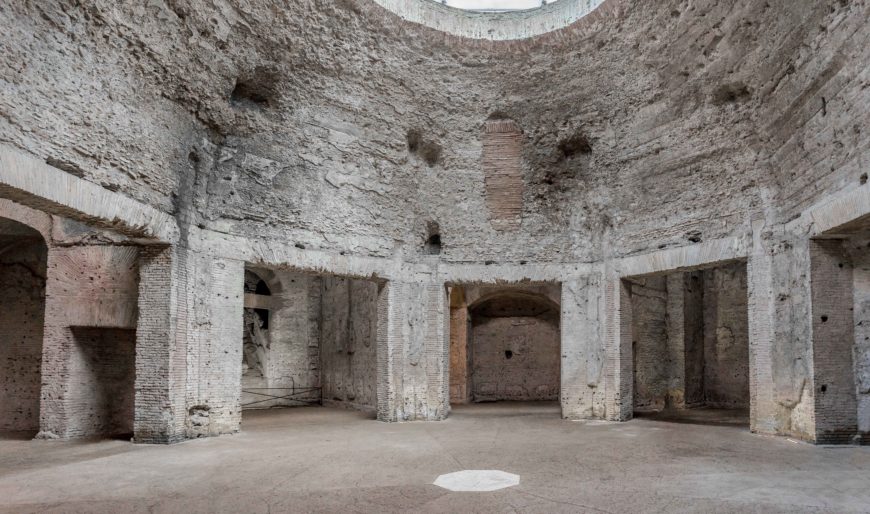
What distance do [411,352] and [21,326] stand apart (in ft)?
23.0

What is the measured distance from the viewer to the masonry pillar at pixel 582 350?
35.2ft

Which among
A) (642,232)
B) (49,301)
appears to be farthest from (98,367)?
(642,232)

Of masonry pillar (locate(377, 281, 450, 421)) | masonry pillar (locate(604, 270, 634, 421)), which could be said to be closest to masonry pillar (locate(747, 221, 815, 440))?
masonry pillar (locate(604, 270, 634, 421))

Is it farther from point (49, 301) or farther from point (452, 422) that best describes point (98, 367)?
point (452, 422)

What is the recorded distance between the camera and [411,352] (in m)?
10.7

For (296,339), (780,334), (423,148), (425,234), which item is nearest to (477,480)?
(780,334)

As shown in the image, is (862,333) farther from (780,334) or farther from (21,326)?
(21,326)

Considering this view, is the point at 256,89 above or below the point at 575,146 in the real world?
above

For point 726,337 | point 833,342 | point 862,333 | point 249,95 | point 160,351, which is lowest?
point 726,337

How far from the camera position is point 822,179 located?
24.0 feet

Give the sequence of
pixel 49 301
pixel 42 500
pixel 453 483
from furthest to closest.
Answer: pixel 49 301, pixel 453 483, pixel 42 500

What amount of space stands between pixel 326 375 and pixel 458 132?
23.2 feet

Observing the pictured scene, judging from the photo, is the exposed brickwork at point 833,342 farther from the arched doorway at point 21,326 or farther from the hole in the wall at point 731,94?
the arched doorway at point 21,326

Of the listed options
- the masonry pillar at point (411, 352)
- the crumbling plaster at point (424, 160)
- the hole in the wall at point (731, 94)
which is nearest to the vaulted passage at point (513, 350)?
the masonry pillar at point (411, 352)
